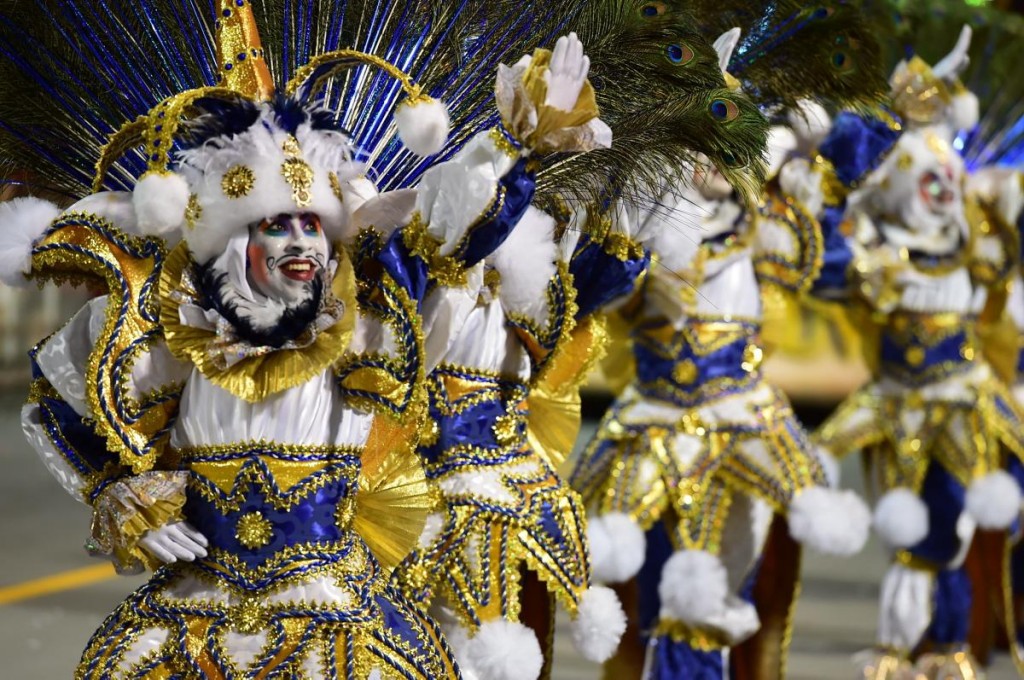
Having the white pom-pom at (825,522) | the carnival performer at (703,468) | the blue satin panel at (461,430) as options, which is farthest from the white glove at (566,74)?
the white pom-pom at (825,522)

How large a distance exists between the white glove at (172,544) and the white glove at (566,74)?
975 mm

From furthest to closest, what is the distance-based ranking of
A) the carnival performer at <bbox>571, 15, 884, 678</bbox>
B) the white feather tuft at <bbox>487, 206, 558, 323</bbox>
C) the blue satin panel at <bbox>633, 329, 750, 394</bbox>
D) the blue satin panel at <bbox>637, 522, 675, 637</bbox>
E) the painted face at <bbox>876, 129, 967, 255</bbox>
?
the painted face at <bbox>876, 129, 967, 255</bbox> < the blue satin panel at <bbox>637, 522, 675, 637</bbox> < the blue satin panel at <bbox>633, 329, 750, 394</bbox> < the carnival performer at <bbox>571, 15, 884, 678</bbox> < the white feather tuft at <bbox>487, 206, 558, 323</bbox>

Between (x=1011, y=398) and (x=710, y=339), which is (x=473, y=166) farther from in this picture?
(x=1011, y=398)

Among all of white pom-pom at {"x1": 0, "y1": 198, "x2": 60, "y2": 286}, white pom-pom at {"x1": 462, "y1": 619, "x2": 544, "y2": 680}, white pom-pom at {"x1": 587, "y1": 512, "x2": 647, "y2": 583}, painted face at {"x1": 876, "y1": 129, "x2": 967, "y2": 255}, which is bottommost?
white pom-pom at {"x1": 587, "y1": 512, "x2": 647, "y2": 583}

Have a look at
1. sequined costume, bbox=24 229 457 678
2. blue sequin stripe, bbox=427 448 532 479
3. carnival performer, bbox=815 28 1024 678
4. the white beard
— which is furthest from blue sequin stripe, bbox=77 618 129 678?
carnival performer, bbox=815 28 1024 678

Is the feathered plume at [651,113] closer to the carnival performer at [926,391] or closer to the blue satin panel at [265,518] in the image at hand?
the blue satin panel at [265,518]

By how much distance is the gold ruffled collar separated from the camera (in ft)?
9.62

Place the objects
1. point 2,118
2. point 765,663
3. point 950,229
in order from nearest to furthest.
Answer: point 2,118 → point 765,663 → point 950,229

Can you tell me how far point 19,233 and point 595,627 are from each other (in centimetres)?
166

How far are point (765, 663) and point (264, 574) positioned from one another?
2764 mm

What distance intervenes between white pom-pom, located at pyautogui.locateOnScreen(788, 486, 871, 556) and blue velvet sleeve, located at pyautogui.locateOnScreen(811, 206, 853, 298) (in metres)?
0.93

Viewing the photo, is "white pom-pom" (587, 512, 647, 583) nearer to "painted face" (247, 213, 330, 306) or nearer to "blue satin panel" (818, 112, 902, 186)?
"blue satin panel" (818, 112, 902, 186)

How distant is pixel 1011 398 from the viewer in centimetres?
638

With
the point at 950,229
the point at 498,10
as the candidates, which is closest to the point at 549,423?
the point at 498,10
